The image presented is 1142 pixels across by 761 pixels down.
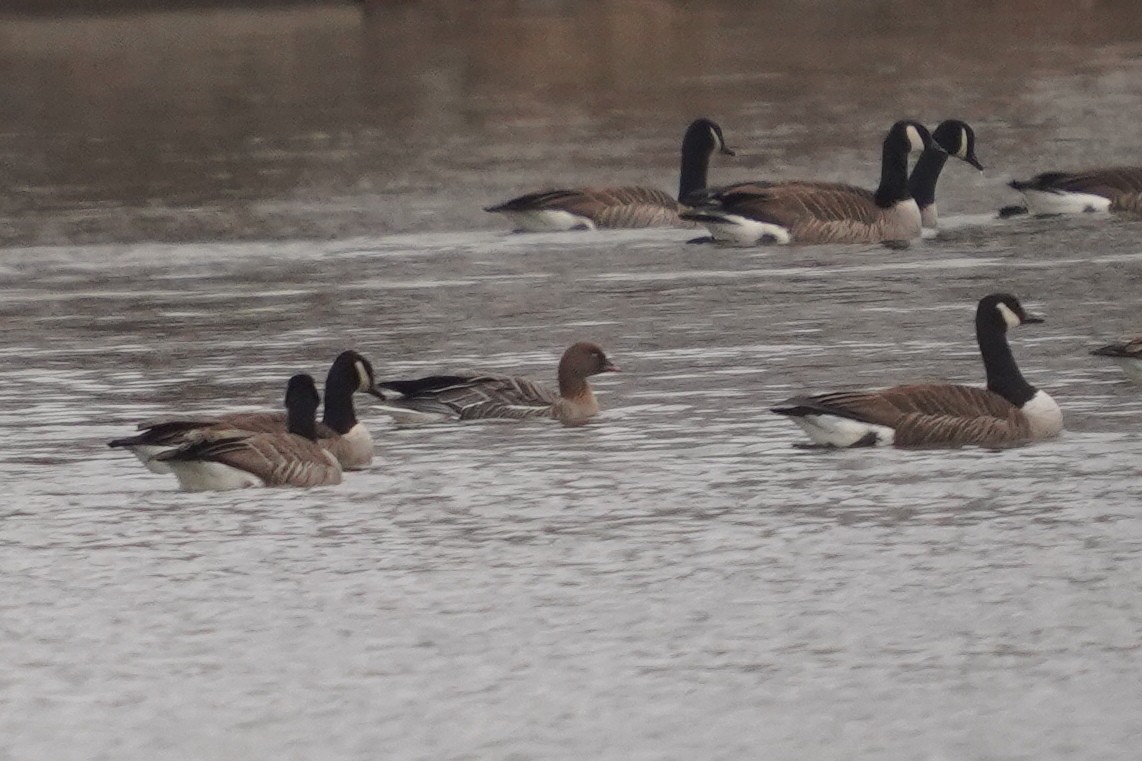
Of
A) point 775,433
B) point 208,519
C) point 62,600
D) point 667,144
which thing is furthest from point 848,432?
point 667,144

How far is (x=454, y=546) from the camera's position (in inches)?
437

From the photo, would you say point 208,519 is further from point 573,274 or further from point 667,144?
point 667,144

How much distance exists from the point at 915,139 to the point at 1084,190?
1.61m

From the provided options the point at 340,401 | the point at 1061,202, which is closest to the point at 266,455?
the point at 340,401

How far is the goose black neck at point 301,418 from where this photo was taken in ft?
41.0

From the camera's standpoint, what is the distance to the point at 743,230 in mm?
22297

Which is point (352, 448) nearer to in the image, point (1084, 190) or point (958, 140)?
point (1084, 190)

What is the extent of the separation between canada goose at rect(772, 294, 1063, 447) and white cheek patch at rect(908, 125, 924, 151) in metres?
10.6

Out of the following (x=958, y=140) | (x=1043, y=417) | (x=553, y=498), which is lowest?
(x=553, y=498)

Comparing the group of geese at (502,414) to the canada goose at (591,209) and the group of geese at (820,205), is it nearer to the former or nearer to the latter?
the group of geese at (820,205)

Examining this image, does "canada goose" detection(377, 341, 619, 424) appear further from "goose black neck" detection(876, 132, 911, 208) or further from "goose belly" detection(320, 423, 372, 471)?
"goose black neck" detection(876, 132, 911, 208)

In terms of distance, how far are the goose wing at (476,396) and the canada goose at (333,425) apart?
1.71 feet

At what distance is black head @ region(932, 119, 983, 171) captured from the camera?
24.6 m

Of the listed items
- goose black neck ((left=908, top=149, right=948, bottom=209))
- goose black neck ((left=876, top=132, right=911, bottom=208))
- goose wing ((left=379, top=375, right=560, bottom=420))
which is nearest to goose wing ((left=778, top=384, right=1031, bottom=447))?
goose wing ((left=379, top=375, right=560, bottom=420))
